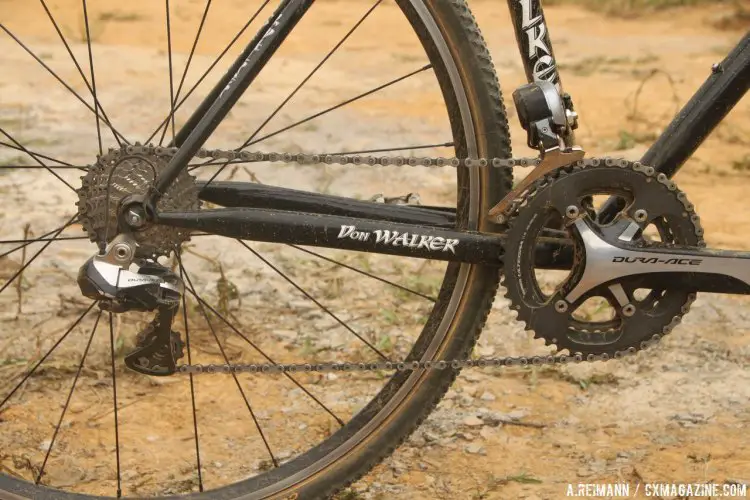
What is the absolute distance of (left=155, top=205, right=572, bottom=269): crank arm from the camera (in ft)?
7.70

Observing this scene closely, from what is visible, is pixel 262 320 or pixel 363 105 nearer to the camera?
pixel 262 320

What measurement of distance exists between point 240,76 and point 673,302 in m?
1.02

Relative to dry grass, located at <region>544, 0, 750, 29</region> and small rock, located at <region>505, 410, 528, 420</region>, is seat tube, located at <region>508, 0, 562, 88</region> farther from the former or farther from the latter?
dry grass, located at <region>544, 0, 750, 29</region>

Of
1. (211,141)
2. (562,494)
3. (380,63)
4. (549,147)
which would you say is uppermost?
(380,63)

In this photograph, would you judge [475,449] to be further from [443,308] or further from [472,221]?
[472,221]

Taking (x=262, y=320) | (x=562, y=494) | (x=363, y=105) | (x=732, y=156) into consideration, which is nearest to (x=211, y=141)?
(x=363, y=105)

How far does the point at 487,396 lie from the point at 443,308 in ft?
3.04

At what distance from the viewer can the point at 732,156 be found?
18.7 ft

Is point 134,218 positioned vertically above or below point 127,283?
above

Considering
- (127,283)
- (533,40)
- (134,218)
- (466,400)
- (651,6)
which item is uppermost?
(651,6)

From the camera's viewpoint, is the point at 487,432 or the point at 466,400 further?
the point at 466,400

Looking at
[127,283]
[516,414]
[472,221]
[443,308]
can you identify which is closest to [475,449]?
[516,414]

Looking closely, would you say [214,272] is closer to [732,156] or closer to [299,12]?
[299,12]

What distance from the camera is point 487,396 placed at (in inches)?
131
